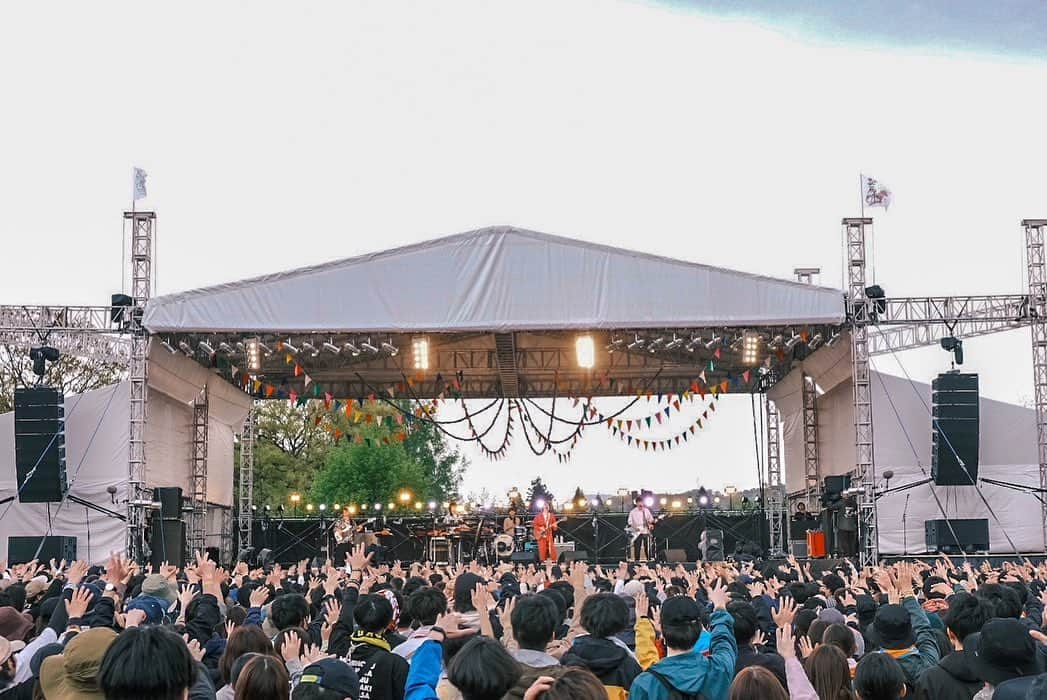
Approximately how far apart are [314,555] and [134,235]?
9.26 m

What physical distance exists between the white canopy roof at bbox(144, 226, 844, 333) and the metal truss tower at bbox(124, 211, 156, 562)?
443 mm

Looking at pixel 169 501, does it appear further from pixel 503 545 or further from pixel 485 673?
pixel 485 673

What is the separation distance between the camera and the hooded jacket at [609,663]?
4.14m

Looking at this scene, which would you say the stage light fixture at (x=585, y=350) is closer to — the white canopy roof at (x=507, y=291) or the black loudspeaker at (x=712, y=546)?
the white canopy roof at (x=507, y=291)

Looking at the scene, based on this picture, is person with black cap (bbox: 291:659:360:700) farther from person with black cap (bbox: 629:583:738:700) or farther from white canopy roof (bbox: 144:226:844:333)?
white canopy roof (bbox: 144:226:844:333)

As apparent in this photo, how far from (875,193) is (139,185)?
11.8 metres

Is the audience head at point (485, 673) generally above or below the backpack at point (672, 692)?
above

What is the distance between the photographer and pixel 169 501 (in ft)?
63.3

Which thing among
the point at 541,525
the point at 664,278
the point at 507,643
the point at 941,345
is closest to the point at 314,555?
the point at 541,525

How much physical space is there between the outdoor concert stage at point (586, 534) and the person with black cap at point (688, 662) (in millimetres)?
20433

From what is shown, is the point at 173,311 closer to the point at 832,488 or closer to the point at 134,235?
the point at 134,235

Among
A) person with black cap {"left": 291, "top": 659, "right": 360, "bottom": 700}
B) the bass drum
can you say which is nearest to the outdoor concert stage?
the bass drum

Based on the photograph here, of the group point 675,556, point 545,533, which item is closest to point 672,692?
point 675,556

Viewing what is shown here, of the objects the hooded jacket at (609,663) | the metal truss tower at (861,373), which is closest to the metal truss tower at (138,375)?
the metal truss tower at (861,373)
